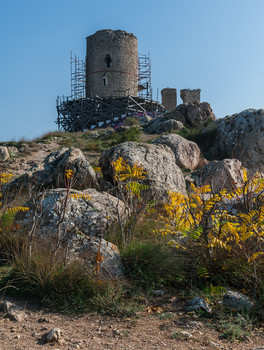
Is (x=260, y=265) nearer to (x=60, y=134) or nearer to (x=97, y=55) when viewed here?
(x=60, y=134)

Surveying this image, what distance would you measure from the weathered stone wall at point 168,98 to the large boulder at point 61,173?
3056cm

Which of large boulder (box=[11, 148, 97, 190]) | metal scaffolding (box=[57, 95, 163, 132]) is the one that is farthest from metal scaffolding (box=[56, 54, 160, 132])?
large boulder (box=[11, 148, 97, 190])

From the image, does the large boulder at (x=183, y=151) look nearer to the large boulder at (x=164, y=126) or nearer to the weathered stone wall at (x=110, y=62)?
the large boulder at (x=164, y=126)

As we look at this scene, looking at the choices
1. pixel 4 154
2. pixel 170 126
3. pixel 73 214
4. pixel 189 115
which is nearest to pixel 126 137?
pixel 170 126

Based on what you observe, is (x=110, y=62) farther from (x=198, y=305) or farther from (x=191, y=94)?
(x=198, y=305)

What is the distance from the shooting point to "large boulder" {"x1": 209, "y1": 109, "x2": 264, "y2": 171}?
47.2ft

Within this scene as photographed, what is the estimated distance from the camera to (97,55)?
34656 millimetres

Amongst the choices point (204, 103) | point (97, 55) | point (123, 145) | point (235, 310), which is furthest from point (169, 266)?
point (97, 55)

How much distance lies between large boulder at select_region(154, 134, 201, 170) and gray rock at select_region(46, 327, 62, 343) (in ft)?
35.8

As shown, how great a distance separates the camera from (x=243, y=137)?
15.2 metres

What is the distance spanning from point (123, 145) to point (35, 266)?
171 inches

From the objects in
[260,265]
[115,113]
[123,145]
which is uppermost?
[115,113]

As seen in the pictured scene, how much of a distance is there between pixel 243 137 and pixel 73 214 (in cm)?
1219

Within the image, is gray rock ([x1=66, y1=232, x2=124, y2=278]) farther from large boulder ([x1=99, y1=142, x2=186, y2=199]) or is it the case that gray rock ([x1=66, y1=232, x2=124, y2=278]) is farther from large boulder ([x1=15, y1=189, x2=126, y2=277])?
large boulder ([x1=99, y1=142, x2=186, y2=199])
